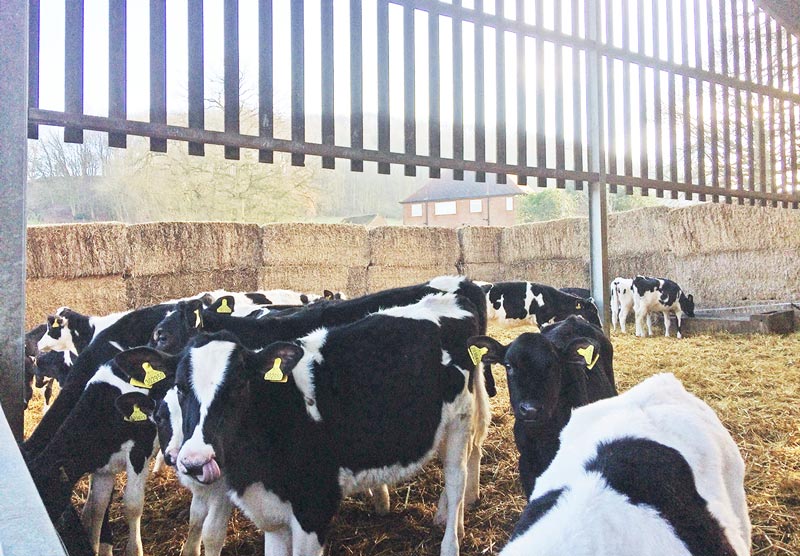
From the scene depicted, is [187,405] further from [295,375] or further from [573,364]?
[573,364]

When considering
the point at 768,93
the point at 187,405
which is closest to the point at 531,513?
the point at 187,405

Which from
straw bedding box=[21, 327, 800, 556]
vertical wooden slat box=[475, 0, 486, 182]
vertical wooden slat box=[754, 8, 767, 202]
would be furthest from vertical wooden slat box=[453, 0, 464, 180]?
vertical wooden slat box=[754, 8, 767, 202]

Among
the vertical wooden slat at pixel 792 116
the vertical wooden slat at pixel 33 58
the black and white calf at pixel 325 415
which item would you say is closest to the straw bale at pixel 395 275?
the vertical wooden slat at pixel 792 116

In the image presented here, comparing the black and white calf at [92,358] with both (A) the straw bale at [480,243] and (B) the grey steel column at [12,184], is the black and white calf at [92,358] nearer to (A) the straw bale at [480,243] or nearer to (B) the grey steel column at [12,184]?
(B) the grey steel column at [12,184]

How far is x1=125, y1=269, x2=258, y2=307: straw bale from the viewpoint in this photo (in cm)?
1259

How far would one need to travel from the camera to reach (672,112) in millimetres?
7238

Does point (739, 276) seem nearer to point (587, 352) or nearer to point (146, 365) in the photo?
point (587, 352)

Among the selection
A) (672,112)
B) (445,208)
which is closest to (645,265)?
(672,112)

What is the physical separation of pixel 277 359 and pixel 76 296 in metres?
10.2

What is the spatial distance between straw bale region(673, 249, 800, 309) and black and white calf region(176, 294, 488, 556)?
41.6ft

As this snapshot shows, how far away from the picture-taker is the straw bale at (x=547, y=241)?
706 inches

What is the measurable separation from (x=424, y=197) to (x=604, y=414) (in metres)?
52.6

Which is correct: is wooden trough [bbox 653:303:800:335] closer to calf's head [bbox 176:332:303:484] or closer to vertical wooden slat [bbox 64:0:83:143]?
calf's head [bbox 176:332:303:484]

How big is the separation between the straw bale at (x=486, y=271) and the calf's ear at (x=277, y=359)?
15562 mm
